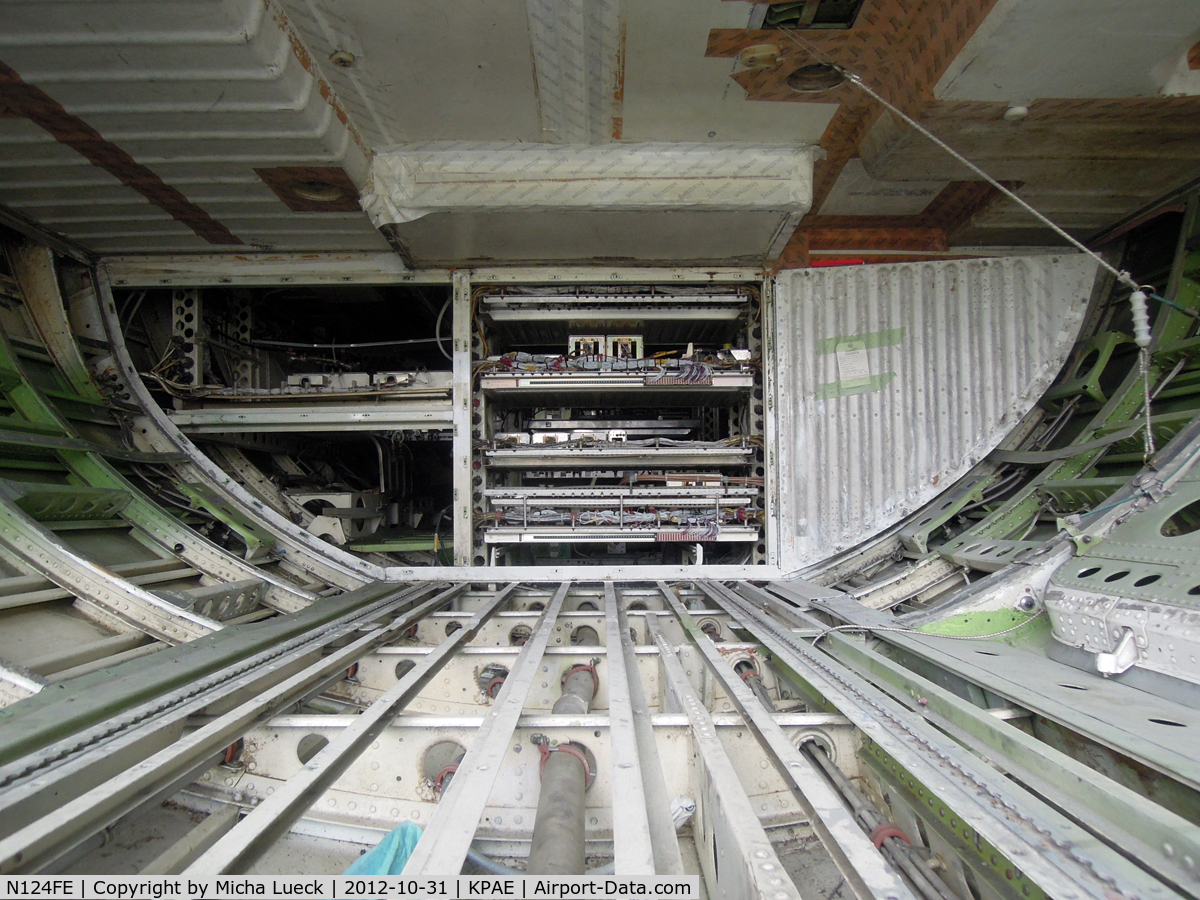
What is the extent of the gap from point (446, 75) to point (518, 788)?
2702 mm

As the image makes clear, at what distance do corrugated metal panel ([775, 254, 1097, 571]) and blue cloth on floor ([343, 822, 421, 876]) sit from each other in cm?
263

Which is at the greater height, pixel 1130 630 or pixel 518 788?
pixel 1130 630

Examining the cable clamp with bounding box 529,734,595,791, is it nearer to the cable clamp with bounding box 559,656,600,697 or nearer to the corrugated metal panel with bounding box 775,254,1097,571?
the cable clamp with bounding box 559,656,600,697

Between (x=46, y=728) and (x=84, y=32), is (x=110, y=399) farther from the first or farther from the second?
(x=46, y=728)

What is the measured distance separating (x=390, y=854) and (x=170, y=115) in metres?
2.90

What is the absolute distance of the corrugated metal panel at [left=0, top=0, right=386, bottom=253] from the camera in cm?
192

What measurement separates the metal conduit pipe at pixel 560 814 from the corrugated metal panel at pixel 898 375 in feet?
7.69

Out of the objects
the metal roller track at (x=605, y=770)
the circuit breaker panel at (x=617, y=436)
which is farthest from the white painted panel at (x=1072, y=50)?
the metal roller track at (x=605, y=770)

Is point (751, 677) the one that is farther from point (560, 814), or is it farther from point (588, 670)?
point (560, 814)

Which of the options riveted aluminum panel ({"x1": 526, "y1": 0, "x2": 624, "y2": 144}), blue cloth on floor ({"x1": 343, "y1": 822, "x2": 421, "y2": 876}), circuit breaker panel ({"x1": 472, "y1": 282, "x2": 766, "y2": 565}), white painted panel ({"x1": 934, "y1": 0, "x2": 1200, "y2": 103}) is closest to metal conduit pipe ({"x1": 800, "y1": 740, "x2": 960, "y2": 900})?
blue cloth on floor ({"x1": 343, "y1": 822, "x2": 421, "y2": 876})

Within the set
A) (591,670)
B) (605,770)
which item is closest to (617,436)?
(591,670)

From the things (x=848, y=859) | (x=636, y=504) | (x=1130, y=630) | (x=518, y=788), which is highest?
(x=636, y=504)

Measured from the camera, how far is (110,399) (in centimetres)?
322

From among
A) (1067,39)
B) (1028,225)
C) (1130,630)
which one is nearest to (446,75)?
(1067,39)
